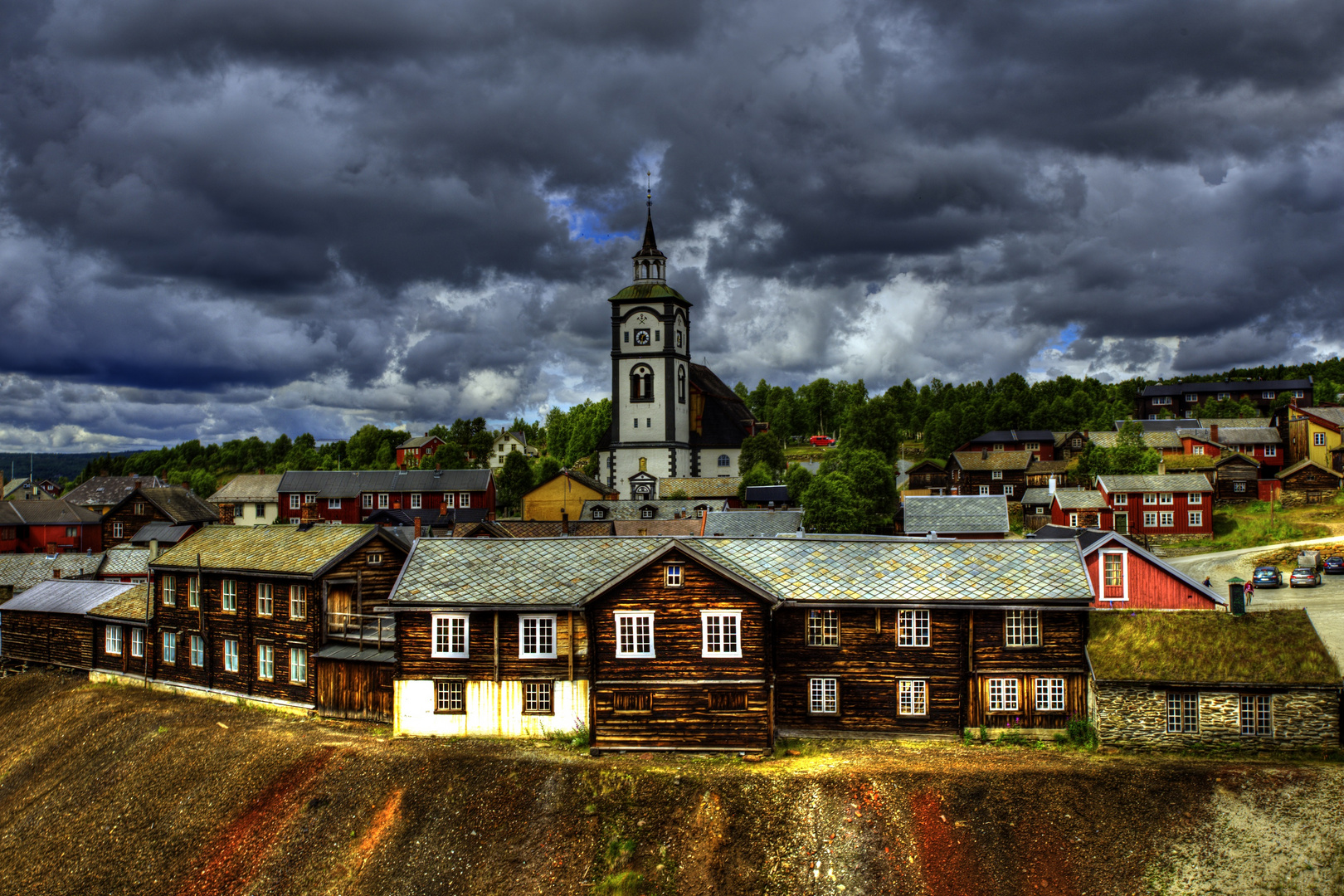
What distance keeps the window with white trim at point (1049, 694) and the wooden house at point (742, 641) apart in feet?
0.18

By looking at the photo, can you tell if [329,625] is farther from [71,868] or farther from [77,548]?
[77,548]

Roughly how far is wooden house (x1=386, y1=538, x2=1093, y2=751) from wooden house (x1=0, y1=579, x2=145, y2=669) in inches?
933

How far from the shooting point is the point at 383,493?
9338 centimetres

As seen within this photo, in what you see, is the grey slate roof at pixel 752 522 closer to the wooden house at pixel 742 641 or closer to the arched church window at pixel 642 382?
the wooden house at pixel 742 641

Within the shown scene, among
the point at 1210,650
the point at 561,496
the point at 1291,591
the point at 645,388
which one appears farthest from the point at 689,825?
the point at 645,388

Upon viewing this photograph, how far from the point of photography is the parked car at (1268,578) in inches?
1858

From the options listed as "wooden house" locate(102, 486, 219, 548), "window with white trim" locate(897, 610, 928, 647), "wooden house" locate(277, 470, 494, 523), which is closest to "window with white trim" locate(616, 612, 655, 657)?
"window with white trim" locate(897, 610, 928, 647)

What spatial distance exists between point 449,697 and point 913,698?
15.6m

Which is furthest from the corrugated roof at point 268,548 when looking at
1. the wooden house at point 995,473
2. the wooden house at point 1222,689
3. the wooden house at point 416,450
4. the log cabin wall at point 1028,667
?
the wooden house at point 416,450

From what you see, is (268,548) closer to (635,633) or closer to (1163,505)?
(635,633)

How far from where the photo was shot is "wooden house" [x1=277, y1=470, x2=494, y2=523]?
304ft

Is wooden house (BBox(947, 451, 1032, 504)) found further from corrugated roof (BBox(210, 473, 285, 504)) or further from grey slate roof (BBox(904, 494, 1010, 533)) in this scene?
corrugated roof (BBox(210, 473, 285, 504))

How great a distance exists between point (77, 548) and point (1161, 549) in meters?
92.0

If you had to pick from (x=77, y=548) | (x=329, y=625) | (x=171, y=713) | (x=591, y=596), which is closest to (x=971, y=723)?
(x=591, y=596)
